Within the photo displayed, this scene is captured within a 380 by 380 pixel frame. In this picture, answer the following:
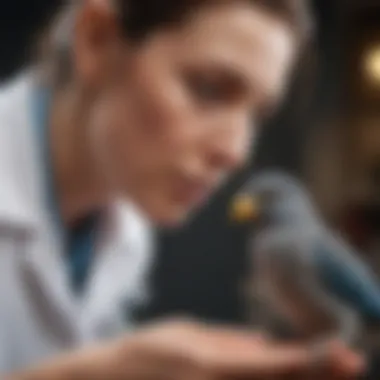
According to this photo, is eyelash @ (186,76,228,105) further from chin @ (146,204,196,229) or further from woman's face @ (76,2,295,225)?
chin @ (146,204,196,229)

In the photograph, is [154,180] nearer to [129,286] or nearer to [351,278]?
[129,286]

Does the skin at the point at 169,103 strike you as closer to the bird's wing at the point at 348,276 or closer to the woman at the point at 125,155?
the woman at the point at 125,155

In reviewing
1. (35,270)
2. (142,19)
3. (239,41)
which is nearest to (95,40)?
(142,19)

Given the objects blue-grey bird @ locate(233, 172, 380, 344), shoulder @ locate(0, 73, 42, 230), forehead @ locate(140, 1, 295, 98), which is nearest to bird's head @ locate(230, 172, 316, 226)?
blue-grey bird @ locate(233, 172, 380, 344)

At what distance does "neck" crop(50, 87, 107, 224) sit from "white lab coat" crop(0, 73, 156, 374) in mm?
21

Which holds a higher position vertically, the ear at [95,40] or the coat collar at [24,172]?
the ear at [95,40]

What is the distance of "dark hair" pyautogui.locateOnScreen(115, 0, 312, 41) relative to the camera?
2.97ft

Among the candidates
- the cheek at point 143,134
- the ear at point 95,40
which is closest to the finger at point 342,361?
the cheek at point 143,134

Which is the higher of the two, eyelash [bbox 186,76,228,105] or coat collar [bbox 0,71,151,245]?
eyelash [bbox 186,76,228,105]

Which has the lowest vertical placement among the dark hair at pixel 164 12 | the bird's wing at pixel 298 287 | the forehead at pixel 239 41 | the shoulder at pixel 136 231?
the bird's wing at pixel 298 287

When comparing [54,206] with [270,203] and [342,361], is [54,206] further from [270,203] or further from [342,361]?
[342,361]

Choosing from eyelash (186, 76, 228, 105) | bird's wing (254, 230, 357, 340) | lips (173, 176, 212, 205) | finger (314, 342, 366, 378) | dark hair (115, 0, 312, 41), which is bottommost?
finger (314, 342, 366, 378)

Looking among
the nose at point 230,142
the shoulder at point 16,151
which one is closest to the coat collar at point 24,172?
the shoulder at point 16,151

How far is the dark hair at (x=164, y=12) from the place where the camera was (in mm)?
904
